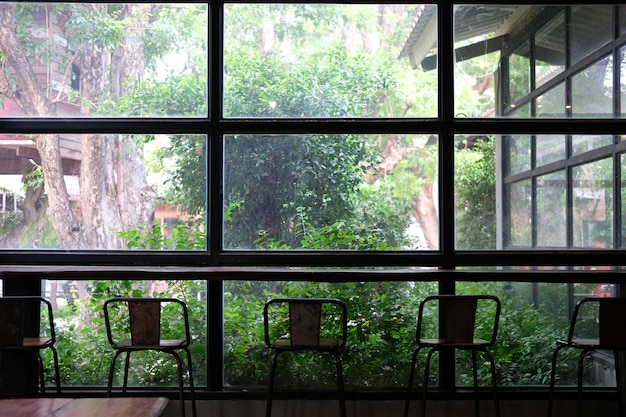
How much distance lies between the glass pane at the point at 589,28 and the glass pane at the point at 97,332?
286 cm

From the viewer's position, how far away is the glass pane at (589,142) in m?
4.99

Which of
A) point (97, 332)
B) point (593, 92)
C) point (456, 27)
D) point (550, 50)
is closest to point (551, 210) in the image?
point (593, 92)

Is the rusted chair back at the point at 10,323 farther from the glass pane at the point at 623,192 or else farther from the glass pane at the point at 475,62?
the glass pane at the point at 623,192

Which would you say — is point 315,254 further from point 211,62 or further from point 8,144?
point 8,144

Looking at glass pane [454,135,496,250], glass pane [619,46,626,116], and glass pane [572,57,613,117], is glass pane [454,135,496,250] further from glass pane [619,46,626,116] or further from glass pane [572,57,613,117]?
glass pane [619,46,626,116]

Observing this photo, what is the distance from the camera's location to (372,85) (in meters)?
4.96

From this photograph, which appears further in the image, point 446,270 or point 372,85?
point 372,85

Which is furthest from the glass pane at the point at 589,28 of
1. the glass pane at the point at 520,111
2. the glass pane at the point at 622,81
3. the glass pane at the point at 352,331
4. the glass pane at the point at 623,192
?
the glass pane at the point at 352,331

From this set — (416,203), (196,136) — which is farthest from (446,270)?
(196,136)

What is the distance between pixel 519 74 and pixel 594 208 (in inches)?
38.9

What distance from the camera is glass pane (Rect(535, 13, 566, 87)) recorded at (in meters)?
5.01

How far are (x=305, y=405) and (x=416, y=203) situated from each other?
144 centimetres

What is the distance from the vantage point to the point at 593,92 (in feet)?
16.4

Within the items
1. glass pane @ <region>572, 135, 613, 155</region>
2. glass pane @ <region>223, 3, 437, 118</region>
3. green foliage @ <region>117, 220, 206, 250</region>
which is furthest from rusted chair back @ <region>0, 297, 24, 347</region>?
glass pane @ <region>572, 135, 613, 155</region>
